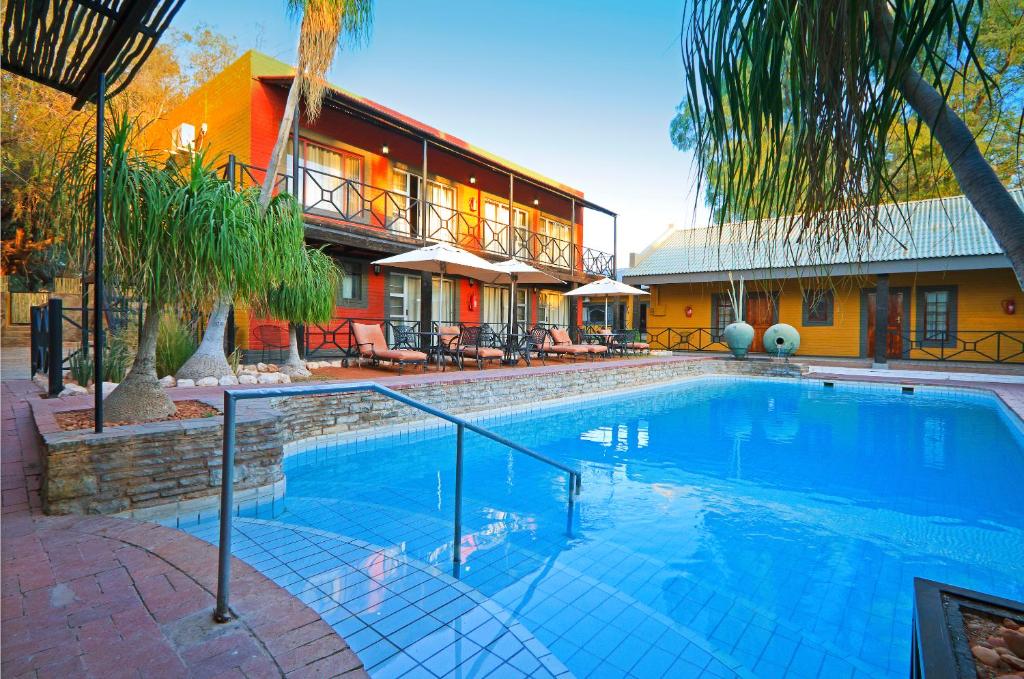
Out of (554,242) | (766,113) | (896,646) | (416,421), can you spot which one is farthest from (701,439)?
(554,242)

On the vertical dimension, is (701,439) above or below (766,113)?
below

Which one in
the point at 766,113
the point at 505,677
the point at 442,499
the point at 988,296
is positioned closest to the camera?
the point at 766,113

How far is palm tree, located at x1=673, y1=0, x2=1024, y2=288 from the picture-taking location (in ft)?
3.44

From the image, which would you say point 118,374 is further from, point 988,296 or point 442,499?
point 988,296

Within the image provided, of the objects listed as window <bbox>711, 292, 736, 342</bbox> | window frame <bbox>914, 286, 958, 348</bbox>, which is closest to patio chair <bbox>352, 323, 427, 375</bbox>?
window <bbox>711, 292, 736, 342</bbox>

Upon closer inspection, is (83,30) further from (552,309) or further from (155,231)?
(552,309)

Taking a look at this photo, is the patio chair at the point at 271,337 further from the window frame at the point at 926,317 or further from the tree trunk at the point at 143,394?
the window frame at the point at 926,317

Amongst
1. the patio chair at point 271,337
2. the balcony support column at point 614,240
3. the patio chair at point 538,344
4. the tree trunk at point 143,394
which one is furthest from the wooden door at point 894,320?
the tree trunk at point 143,394

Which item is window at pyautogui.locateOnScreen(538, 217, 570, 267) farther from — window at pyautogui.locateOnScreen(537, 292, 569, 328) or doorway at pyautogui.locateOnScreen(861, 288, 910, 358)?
doorway at pyautogui.locateOnScreen(861, 288, 910, 358)

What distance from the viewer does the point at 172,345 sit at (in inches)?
289

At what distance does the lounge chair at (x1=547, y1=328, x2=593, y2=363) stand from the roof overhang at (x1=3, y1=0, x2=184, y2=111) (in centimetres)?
1040

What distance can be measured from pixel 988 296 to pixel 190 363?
787 inches

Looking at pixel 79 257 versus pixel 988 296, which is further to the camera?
pixel 988 296

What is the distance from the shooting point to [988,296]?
1485cm
